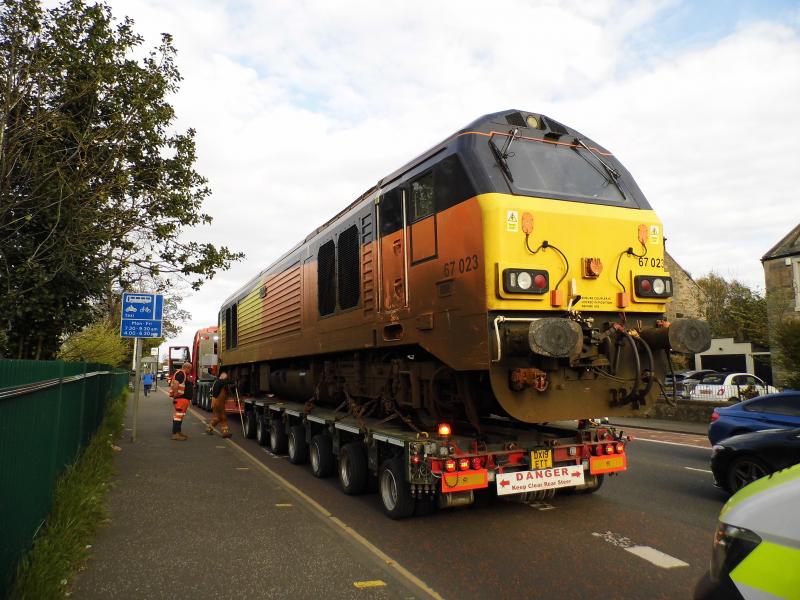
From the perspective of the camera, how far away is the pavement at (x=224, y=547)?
4.45 m

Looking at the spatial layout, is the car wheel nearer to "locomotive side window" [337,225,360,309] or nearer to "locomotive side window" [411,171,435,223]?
"locomotive side window" [411,171,435,223]

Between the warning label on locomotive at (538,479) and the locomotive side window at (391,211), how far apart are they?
118 inches

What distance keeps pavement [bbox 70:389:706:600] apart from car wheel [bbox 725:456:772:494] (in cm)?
402

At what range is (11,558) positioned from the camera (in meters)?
3.75

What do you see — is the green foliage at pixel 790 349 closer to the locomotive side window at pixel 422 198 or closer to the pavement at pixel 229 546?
the pavement at pixel 229 546

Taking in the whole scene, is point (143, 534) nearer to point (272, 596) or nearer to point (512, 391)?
point (272, 596)

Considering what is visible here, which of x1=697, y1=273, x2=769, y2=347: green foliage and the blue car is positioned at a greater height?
x1=697, y1=273, x2=769, y2=347: green foliage

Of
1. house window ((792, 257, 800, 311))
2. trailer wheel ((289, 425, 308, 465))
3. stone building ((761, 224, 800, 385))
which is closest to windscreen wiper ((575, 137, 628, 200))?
trailer wheel ((289, 425, 308, 465))

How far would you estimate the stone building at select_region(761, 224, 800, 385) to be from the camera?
2297 cm

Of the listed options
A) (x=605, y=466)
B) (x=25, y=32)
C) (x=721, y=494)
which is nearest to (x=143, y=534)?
(x=605, y=466)

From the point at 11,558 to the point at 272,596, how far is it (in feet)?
5.50

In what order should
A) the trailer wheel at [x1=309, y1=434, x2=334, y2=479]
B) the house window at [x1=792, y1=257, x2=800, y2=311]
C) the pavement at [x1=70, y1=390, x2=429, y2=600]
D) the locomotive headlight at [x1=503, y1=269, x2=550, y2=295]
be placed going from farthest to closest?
the house window at [x1=792, y1=257, x2=800, y2=311] → the trailer wheel at [x1=309, y1=434, x2=334, y2=479] → the locomotive headlight at [x1=503, y1=269, x2=550, y2=295] → the pavement at [x1=70, y1=390, x2=429, y2=600]

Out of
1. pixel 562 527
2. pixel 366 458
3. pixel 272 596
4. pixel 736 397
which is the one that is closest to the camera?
pixel 272 596

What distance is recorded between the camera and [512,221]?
567 centimetres
